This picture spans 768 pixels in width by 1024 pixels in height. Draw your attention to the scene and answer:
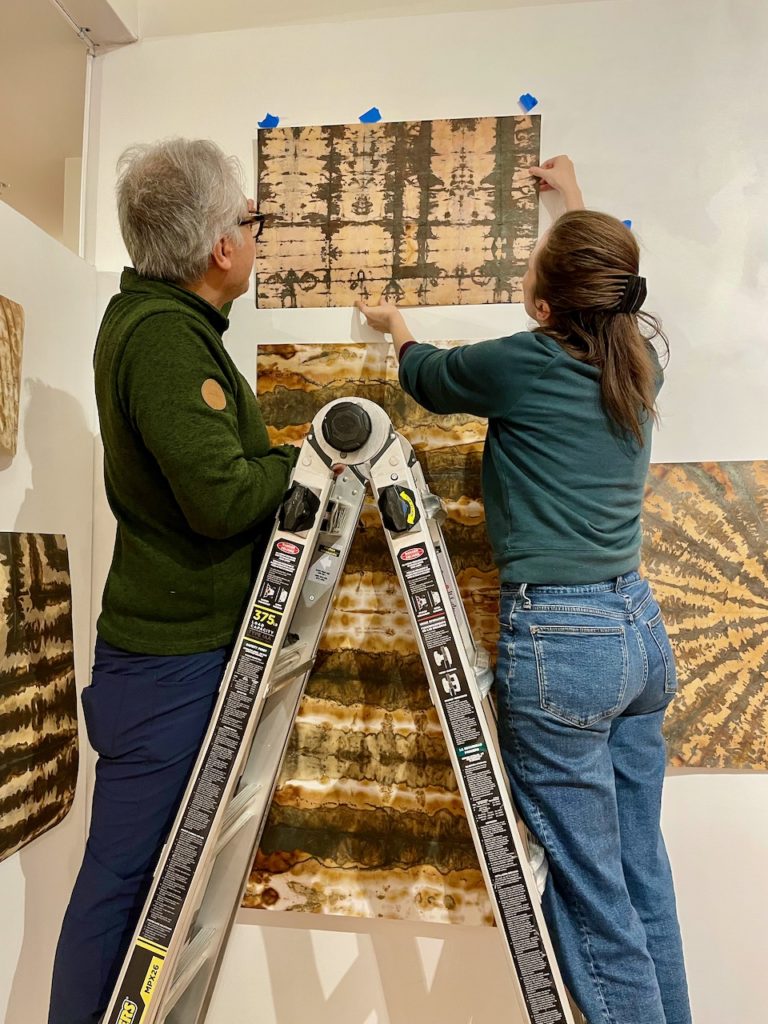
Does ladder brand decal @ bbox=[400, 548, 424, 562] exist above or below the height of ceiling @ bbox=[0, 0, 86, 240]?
below

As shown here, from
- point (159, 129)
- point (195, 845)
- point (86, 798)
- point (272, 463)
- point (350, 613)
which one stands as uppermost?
point (159, 129)

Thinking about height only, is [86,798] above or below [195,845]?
below

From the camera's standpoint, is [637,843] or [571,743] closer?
[571,743]

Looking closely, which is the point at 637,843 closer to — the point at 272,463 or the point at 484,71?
the point at 272,463

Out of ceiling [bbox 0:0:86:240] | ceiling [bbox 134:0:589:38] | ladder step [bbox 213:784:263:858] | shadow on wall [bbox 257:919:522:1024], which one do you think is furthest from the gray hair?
shadow on wall [bbox 257:919:522:1024]

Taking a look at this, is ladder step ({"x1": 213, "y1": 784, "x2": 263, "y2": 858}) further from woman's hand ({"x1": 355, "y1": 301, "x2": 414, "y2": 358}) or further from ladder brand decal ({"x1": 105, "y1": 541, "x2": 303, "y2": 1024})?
woman's hand ({"x1": 355, "y1": 301, "x2": 414, "y2": 358})

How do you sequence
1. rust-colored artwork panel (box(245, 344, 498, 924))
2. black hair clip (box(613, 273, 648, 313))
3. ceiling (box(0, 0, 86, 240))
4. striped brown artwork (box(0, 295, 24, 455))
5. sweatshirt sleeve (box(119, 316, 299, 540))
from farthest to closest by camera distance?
ceiling (box(0, 0, 86, 240)), rust-colored artwork panel (box(245, 344, 498, 924)), striped brown artwork (box(0, 295, 24, 455)), black hair clip (box(613, 273, 648, 313)), sweatshirt sleeve (box(119, 316, 299, 540))

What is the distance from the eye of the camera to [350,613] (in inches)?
59.0

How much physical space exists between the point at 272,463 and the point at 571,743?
2.08 feet

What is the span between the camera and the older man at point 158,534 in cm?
Result: 103

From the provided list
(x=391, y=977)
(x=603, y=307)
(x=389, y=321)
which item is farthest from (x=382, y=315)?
(x=391, y=977)

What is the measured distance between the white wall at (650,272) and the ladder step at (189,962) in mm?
376

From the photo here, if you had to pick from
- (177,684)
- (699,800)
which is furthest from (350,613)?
(699,800)

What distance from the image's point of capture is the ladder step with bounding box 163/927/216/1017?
1088mm
